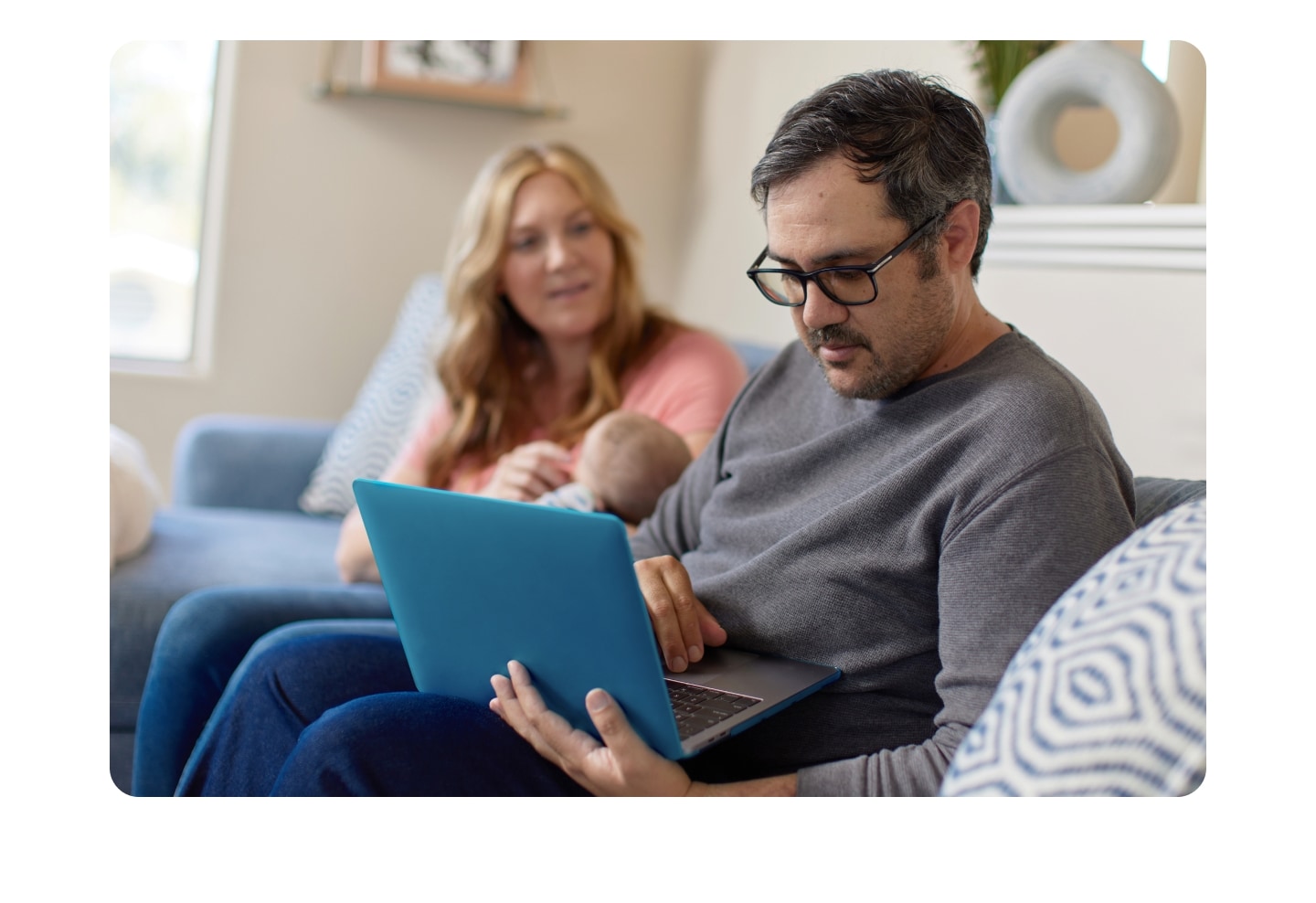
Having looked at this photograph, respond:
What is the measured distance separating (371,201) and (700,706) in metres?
2.33

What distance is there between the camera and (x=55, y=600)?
40.6 inches

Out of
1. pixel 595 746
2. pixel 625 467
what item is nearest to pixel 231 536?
pixel 625 467

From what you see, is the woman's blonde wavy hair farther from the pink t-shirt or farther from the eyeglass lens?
the eyeglass lens

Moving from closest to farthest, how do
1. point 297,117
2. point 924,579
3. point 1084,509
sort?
point 1084,509 < point 924,579 < point 297,117

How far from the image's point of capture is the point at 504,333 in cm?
205

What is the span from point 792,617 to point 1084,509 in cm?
31

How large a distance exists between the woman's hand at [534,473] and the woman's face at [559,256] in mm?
288

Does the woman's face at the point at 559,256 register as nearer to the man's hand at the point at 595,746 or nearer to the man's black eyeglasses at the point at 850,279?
the man's black eyeglasses at the point at 850,279

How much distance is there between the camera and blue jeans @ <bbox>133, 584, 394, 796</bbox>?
Result: 145 centimetres

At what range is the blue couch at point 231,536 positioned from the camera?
1.66m

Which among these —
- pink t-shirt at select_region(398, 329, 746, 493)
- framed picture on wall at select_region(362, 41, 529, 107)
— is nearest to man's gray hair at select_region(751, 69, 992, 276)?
pink t-shirt at select_region(398, 329, 746, 493)

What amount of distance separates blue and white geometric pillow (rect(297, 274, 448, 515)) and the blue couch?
0.07 m
